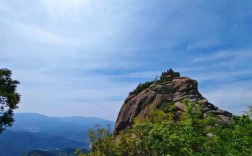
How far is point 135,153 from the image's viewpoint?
3403cm

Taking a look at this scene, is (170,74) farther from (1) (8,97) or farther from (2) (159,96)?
(1) (8,97)

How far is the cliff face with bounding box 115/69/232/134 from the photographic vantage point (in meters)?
51.2

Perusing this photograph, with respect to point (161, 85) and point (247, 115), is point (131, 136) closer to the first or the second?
point (247, 115)

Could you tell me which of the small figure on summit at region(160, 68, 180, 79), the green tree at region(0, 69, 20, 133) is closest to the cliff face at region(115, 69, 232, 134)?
the small figure on summit at region(160, 68, 180, 79)

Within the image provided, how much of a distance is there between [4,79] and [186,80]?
28.2m

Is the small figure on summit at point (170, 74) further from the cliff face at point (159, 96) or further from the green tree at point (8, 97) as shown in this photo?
the green tree at point (8, 97)

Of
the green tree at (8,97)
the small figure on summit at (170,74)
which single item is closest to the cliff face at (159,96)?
the small figure on summit at (170,74)

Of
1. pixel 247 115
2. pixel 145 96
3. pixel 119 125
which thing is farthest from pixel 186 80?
pixel 247 115

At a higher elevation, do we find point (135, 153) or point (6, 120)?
point (6, 120)

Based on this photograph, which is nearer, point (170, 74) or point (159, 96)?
point (159, 96)

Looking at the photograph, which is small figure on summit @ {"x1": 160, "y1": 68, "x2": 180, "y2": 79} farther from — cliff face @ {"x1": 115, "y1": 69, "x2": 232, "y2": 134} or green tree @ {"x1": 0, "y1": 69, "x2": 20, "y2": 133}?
green tree @ {"x1": 0, "y1": 69, "x2": 20, "y2": 133}

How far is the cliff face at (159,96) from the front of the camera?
168ft

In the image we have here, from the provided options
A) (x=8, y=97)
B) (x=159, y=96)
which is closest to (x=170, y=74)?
(x=159, y=96)

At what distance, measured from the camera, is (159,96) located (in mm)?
52750
